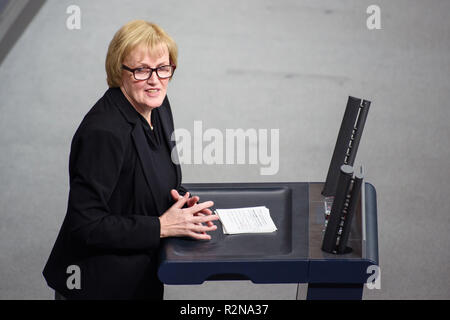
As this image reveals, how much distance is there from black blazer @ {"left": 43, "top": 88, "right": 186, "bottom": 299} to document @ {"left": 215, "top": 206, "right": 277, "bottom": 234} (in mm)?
233

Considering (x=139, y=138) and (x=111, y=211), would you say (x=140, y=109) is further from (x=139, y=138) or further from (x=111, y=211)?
(x=111, y=211)

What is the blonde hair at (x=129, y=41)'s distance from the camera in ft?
8.29

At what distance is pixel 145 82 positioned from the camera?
101 inches

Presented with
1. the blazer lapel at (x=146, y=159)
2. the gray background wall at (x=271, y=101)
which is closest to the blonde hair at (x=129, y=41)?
the blazer lapel at (x=146, y=159)

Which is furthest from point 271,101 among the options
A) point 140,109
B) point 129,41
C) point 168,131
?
point 129,41

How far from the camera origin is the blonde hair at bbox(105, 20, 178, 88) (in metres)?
2.53

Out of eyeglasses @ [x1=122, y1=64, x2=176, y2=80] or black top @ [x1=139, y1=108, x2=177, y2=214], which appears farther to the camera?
black top @ [x1=139, y1=108, x2=177, y2=214]

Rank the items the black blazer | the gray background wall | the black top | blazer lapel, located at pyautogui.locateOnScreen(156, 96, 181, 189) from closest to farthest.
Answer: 1. the black blazer
2. the black top
3. blazer lapel, located at pyautogui.locateOnScreen(156, 96, 181, 189)
4. the gray background wall

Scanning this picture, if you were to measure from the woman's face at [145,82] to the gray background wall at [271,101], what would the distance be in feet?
5.49

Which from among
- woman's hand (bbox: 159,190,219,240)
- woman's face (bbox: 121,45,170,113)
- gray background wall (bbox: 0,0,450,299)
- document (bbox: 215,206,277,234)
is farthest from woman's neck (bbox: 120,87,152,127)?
gray background wall (bbox: 0,0,450,299)

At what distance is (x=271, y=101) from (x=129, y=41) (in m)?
2.75

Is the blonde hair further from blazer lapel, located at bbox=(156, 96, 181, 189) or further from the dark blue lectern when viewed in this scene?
the dark blue lectern

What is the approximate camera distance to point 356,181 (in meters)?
2.41
